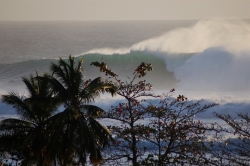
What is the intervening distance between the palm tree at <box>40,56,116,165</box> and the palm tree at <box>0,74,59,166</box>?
349mm

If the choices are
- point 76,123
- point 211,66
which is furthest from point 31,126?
point 211,66

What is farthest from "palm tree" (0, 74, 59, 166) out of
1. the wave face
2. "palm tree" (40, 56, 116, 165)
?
the wave face

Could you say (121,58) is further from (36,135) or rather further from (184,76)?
(36,135)

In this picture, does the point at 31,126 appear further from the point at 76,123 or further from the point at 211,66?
the point at 211,66

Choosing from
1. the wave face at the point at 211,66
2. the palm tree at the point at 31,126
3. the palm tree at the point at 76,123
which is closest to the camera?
the palm tree at the point at 76,123

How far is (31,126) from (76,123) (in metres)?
1.61

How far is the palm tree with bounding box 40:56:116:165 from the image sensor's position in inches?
449

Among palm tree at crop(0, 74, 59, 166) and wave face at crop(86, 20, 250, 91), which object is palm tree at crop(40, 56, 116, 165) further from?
wave face at crop(86, 20, 250, 91)

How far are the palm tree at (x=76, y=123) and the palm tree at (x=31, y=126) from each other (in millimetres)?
349

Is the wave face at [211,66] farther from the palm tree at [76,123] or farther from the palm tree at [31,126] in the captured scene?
the palm tree at [76,123]

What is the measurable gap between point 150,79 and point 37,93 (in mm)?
31663

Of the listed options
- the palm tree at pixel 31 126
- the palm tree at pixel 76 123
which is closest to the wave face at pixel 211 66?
the palm tree at pixel 31 126

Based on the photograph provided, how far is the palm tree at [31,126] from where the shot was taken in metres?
11.9

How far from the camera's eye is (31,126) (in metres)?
12.6
